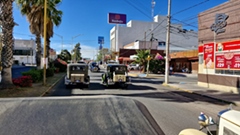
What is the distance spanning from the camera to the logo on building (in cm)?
1568

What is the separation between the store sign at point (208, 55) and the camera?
55.9 ft

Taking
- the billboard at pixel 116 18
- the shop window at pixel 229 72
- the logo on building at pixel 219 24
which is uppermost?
the billboard at pixel 116 18

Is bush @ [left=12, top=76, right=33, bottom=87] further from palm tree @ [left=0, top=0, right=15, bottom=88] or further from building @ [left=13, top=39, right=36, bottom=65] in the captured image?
building @ [left=13, top=39, right=36, bottom=65]

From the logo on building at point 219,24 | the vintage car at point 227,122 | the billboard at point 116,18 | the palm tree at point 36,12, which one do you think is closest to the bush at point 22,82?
the palm tree at point 36,12

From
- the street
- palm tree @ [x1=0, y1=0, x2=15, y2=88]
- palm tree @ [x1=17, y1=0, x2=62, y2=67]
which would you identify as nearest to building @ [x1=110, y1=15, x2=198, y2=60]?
palm tree @ [x1=17, y1=0, x2=62, y2=67]

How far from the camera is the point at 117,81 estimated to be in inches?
648

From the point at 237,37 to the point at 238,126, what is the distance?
1401 centimetres

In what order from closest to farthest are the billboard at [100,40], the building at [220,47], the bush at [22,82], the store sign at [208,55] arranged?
the bush at [22,82] → the building at [220,47] → the store sign at [208,55] → the billboard at [100,40]

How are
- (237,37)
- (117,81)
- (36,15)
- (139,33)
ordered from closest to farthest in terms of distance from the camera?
(237,37) → (117,81) → (36,15) → (139,33)

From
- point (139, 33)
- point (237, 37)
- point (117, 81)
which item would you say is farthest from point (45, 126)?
point (139, 33)

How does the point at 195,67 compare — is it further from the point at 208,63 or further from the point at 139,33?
the point at 139,33

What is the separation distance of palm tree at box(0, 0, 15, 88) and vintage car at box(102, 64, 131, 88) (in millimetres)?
7233

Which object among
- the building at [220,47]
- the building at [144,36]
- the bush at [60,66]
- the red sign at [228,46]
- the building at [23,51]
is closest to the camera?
the red sign at [228,46]

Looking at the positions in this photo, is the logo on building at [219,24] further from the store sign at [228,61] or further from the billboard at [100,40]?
the billboard at [100,40]
